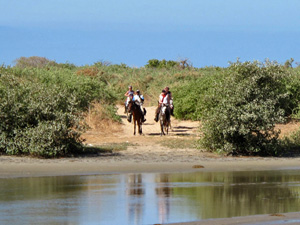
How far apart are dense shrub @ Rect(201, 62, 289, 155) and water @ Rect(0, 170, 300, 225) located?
14.1 feet

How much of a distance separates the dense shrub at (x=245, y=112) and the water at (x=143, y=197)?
4301 millimetres

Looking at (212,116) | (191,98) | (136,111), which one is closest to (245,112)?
(212,116)

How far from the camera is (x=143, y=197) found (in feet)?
38.9

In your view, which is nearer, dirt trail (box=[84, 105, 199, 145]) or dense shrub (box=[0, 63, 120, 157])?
dense shrub (box=[0, 63, 120, 157])

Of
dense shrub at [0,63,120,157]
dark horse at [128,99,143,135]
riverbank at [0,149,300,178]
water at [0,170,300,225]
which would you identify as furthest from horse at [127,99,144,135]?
water at [0,170,300,225]

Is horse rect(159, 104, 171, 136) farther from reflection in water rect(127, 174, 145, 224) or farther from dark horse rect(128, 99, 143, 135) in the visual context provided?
reflection in water rect(127, 174, 145, 224)

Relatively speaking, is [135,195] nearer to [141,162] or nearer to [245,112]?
[141,162]

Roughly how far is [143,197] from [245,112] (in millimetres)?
9693

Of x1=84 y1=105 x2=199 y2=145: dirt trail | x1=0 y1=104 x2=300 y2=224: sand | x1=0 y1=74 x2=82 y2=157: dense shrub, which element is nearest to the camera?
x1=0 y1=104 x2=300 y2=224: sand

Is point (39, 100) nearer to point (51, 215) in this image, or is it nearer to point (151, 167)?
point (151, 167)

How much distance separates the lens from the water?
955cm

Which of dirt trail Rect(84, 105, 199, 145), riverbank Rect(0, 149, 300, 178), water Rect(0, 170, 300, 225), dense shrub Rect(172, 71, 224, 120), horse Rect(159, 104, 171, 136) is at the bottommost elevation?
water Rect(0, 170, 300, 225)

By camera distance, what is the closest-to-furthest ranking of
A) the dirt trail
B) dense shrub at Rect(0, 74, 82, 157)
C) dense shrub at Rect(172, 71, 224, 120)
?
dense shrub at Rect(0, 74, 82, 157)
the dirt trail
dense shrub at Rect(172, 71, 224, 120)

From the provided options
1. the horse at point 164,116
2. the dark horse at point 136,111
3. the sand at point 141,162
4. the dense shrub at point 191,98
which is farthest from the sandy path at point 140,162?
the dense shrub at point 191,98
